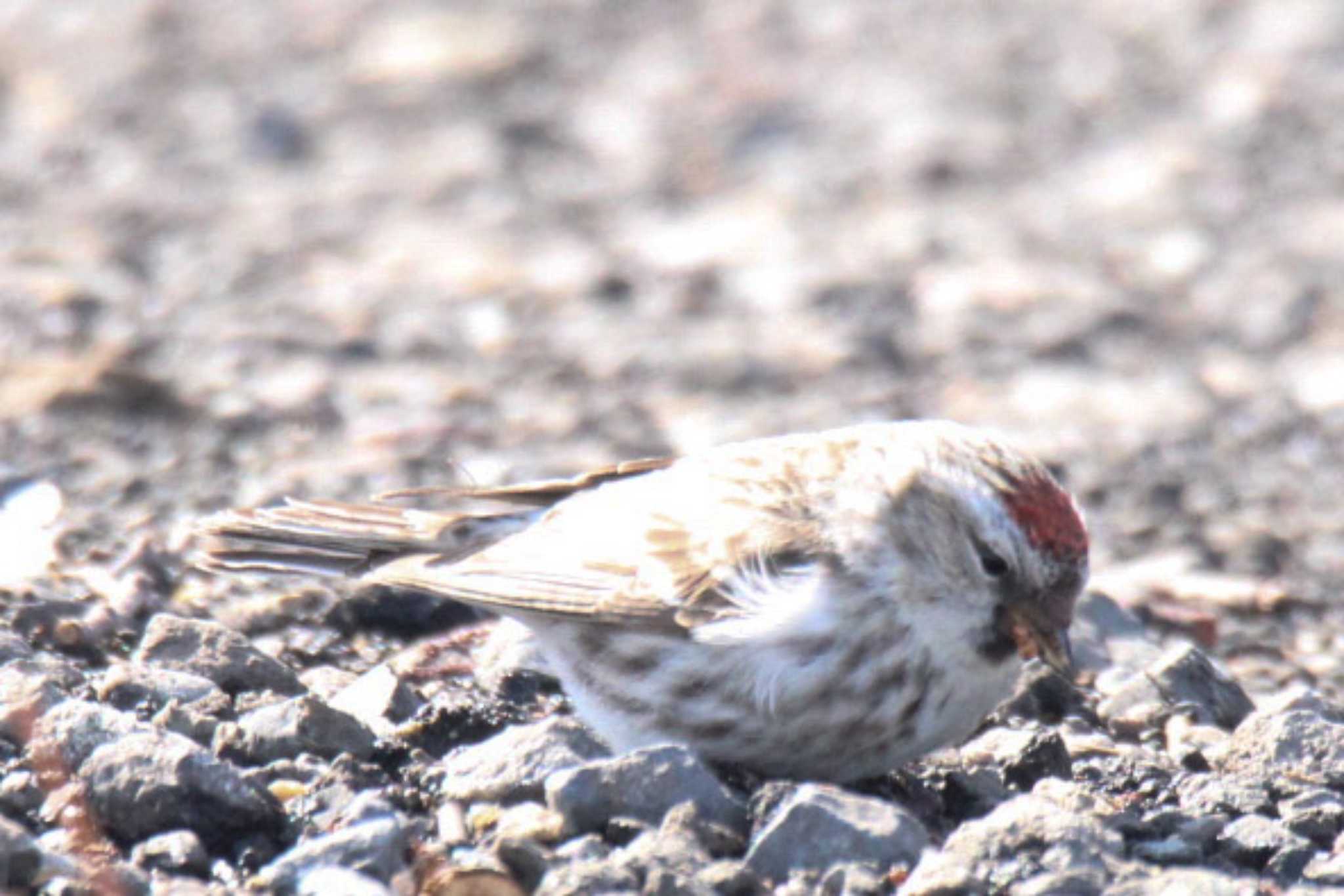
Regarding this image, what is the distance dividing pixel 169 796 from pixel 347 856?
0.38 metres

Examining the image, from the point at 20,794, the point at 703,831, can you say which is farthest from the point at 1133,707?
the point at 20,794

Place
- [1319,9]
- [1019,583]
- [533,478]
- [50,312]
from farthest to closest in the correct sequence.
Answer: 1. [1319,9]
2. [50,312]
3. [533,478]
4. [1019,583]

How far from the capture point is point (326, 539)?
16.5 feet

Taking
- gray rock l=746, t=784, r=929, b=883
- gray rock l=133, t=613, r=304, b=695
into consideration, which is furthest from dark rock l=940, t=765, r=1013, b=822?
gray rock l=133, t=613, r=304, b=695

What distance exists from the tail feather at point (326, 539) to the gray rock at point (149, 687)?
0.56 metres

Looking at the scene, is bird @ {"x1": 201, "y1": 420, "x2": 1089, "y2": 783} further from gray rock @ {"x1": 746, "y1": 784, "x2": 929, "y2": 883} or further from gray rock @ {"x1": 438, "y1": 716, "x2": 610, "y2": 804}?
gray rock @ {"x1": 746, "y1": 784, "x2": 929, "y2": 883}

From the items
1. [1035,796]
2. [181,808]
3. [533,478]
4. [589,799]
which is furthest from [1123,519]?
[181,808]

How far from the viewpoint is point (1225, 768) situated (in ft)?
14.9

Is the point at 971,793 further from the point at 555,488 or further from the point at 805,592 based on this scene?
the point at 555,488

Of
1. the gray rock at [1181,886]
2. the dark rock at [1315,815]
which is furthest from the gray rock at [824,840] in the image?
the dark rock at [1315,815]

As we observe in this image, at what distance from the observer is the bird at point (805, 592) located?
Result: 440 centimetres

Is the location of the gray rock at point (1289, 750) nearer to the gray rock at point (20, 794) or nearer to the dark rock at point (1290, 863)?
the dark rock at point (1290, 863)

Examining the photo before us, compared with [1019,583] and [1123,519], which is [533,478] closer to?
[1123,519]

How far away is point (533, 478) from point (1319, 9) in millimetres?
6275
